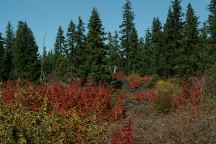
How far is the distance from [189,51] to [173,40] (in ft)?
9.54

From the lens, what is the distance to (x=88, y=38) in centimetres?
5838

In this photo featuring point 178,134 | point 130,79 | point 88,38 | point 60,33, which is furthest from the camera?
point 60,33

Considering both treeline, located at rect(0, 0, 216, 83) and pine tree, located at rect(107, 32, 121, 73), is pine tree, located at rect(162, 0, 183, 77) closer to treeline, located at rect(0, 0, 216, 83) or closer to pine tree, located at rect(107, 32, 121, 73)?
treeline, located at rect(0, 0, 216, 83)

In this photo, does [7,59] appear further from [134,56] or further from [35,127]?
[35,127]

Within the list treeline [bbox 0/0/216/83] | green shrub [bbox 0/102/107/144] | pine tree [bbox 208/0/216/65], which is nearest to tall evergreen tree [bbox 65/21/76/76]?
treeline [bbox 0/0/216/83]

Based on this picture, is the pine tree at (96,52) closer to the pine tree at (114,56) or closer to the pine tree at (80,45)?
the pine tree at (80,45)

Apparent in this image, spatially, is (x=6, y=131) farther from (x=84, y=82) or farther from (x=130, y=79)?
(x=130, y=79)

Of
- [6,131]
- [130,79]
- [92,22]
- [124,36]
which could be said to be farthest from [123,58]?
[6,131]

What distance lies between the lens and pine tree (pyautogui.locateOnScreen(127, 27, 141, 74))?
76375 millimetres

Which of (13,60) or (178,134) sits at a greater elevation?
(13,60)

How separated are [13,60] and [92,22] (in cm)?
1800

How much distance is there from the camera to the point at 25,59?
226 feet

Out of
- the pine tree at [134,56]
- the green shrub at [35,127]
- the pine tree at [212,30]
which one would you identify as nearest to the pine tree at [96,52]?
the pine tree at [212,30]

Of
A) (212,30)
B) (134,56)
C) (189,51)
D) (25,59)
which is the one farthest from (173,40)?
(25,59)
